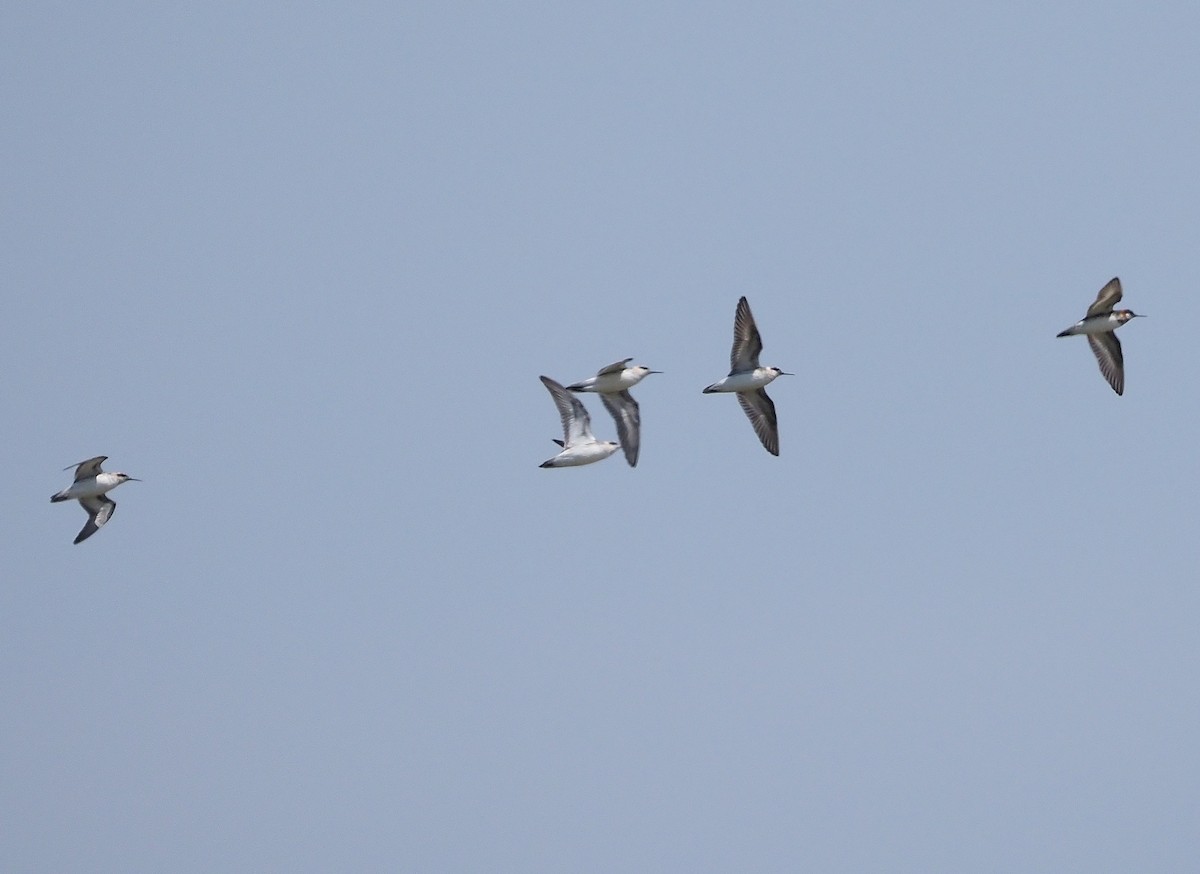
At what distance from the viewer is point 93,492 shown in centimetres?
6225

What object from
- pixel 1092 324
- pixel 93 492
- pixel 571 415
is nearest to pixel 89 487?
pixel 93 492

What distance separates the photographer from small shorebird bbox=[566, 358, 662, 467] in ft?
196

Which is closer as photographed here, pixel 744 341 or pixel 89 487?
pixel 744 341

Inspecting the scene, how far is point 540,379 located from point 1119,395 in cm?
1352

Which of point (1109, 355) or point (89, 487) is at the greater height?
point (1109, 355)

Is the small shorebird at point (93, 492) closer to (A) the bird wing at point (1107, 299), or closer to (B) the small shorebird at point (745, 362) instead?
(B) the small shorebird at point (745, 362)

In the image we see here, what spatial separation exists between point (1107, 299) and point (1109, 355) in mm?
1486

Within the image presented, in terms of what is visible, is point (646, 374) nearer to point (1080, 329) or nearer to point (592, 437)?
point (592, 437)

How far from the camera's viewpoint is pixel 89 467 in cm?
6184

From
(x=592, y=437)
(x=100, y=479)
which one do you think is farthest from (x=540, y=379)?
(x=100, y=479)

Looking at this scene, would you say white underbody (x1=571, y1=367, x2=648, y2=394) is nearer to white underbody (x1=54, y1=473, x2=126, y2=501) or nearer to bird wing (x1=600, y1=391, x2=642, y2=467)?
bird wing (x1=600, y1=391, x2=642, y2=467)

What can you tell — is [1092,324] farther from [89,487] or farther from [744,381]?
[89,487]

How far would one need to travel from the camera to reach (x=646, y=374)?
200ft

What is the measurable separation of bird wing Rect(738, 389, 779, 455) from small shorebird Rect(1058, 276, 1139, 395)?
6.98 metres
